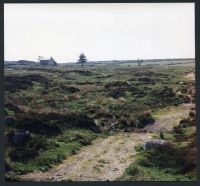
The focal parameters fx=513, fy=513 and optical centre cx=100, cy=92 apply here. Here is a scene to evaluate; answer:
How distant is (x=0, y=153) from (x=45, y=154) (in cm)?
149

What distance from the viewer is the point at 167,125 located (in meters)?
17.5

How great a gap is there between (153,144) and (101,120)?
1964 millimetres

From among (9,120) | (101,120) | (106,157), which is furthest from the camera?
(101,120)

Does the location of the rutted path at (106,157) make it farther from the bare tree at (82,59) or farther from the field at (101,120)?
the bare tree at (82,59)

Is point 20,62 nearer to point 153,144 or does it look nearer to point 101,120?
point 101,120

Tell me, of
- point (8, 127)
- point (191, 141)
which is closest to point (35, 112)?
point (8, 127)

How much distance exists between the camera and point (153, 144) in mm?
17172

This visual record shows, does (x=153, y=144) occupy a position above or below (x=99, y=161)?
above

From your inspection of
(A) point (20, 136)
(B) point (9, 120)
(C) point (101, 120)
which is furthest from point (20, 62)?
(C) point (101, 120)

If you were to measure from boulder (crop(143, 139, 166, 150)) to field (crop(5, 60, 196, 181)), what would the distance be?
0.12 m

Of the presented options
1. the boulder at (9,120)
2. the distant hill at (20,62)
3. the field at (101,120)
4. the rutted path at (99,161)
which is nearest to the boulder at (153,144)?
the field at (101,120)

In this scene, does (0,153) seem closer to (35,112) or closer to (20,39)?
(35,112)

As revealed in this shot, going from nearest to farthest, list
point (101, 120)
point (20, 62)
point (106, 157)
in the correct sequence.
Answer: point (106, 157) → point (20, 62) → point (101, 120)

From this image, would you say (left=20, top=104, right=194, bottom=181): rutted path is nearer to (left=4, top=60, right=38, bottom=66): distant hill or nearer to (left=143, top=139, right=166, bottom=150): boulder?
(left=143, top=139, right=166, bottom=150): boulder
